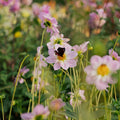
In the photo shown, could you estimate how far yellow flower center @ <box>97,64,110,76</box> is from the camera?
0.57m

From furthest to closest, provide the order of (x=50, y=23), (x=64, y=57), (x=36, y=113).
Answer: (x=50, y=23)
(x=64, y=57)
(x=36, y=113)

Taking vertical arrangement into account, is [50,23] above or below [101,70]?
above

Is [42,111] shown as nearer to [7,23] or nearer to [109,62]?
[109,62]

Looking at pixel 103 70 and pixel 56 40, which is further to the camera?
pixel 56 40

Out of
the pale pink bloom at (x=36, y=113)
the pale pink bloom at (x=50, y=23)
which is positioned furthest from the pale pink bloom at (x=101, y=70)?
the pale pink bloom at (x=50, y=23)

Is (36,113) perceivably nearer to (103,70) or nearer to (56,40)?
(103,70)

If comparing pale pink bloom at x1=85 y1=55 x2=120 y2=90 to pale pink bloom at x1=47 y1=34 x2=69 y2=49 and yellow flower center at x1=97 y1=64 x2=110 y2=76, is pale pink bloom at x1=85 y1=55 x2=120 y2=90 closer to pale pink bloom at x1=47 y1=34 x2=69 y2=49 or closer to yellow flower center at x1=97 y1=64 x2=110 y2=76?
yellow flower center at x1=97 y1=64 x2=110 y2=76

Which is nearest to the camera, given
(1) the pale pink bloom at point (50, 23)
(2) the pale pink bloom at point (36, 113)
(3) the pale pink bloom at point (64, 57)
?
(2) the pale pink bloom at point (36, 113)

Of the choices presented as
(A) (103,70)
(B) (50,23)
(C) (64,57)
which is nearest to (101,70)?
(A) (103,70)

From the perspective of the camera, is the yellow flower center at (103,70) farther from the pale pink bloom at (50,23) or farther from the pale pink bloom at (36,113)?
the pale pink bloom at (50,23)

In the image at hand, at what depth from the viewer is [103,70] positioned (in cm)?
58

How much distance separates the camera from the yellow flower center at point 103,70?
57 cm

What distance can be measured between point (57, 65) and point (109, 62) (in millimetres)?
198

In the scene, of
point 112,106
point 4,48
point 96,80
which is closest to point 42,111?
point 96,80
